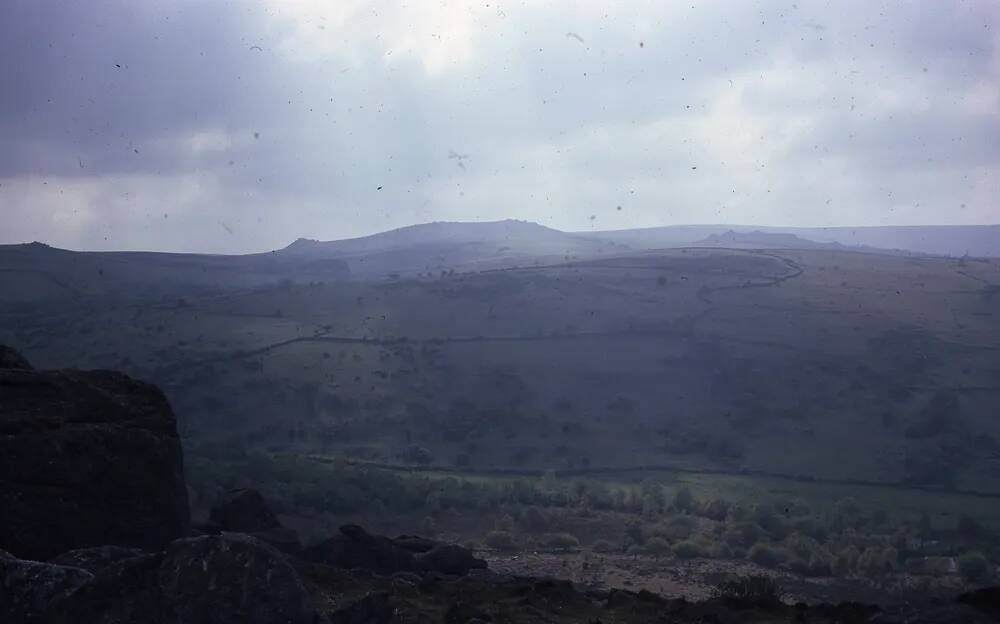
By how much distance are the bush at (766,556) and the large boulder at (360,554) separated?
10.9 metres

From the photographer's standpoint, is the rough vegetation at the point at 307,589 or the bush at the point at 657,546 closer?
the rough vegetation at the point at 307,589

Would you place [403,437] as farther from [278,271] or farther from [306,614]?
[278,271]

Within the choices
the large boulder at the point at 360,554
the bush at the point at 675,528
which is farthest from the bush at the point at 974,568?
the large boulder at the point at 360,554

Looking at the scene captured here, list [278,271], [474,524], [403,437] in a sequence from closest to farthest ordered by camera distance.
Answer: [474,524], [403,437], [278,271]

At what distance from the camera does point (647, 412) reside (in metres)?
45.4

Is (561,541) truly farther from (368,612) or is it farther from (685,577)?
(368,612)

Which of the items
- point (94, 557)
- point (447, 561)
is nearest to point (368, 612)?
point (94, 557)

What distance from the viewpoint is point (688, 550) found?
24.2 m

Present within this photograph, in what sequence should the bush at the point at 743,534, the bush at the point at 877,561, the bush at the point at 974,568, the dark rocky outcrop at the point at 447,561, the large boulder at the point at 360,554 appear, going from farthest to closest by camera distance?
the bush at the point at 743,534 < the bush at the point at 877,561 < the bush at the point at 974,568 < the dark rocky outcrop at the point at 447,561 < the large boulder at the point at 360,554

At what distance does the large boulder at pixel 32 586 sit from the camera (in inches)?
384

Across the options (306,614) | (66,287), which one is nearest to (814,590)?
(306,614)

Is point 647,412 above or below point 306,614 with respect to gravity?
below

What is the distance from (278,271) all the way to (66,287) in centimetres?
3453

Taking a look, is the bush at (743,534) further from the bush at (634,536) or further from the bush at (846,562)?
the bush at (846,562)
